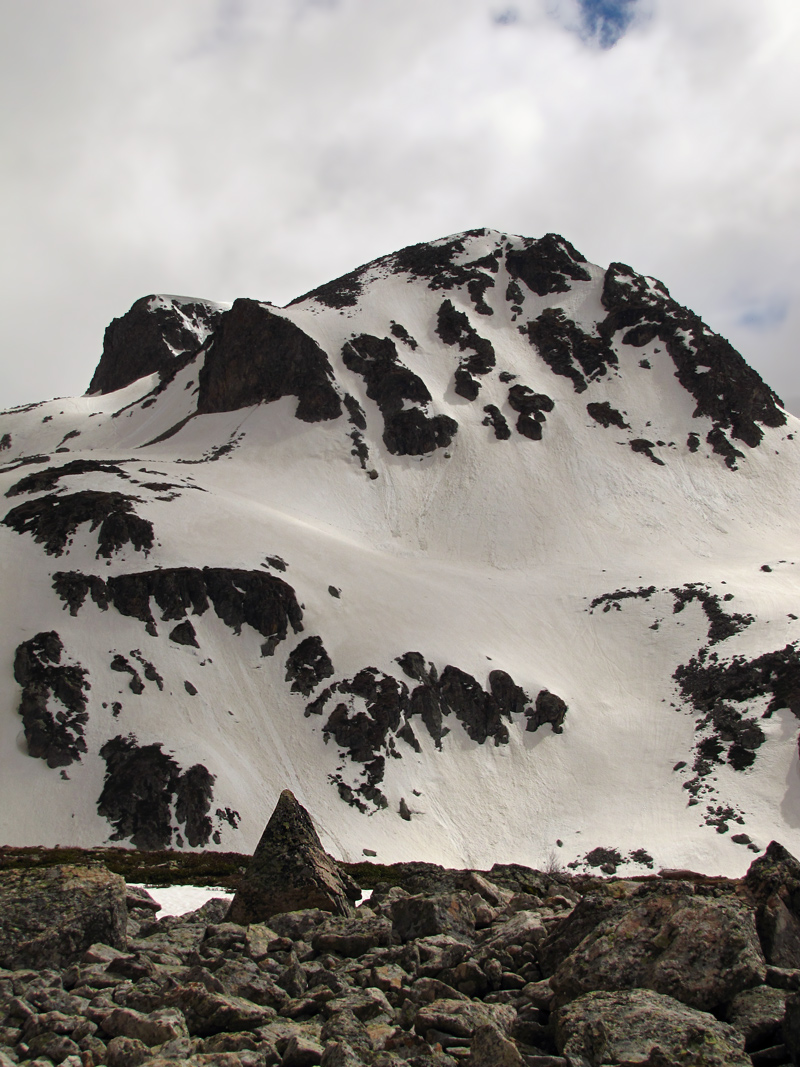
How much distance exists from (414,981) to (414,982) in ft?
0.39

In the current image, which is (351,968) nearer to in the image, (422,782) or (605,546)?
(422,782)

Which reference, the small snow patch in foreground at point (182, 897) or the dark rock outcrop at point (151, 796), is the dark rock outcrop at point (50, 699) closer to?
the dark rock outcrop at point (151, 796)

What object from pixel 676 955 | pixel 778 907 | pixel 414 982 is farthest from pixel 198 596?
pixel 676 955

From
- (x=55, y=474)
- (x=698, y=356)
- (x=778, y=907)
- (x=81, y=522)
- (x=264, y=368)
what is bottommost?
(x=778, y=907)

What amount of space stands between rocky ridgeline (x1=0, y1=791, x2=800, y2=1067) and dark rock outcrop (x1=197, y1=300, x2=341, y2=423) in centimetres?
11896

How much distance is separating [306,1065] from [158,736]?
5503cm

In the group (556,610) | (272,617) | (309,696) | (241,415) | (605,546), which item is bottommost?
(309,696)

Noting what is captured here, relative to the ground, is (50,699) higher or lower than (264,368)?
lower

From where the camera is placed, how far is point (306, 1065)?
28.1 ft

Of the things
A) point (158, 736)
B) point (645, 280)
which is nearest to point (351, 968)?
point (158, 736)

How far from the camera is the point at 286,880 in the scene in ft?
53.2

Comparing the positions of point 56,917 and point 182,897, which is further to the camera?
point 182,897

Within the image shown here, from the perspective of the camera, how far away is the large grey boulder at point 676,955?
381 inches

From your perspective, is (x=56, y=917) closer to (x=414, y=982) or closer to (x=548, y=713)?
(x=414, y=982)
